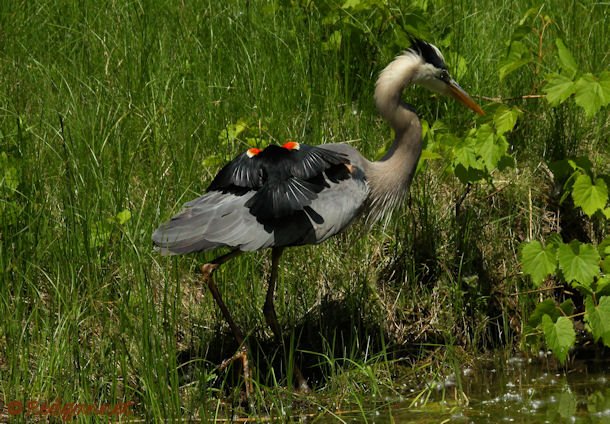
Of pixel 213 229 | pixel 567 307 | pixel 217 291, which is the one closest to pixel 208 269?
pixel 217 291

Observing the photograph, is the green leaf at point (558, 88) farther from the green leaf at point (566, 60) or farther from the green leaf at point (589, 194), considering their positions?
the green leaf at point (589, 194)

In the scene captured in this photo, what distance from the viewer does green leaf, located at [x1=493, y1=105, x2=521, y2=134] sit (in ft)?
15.6

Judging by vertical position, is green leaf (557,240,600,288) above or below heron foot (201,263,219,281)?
below

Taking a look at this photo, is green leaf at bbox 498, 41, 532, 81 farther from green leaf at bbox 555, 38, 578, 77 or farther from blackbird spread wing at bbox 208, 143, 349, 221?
blackbird spread wing at bbox 208, 143, 349, 221

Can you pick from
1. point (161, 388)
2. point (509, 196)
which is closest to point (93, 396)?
point (161, 388)

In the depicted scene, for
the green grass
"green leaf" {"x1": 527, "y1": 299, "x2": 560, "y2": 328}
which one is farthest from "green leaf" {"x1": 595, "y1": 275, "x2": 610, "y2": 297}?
the green grass

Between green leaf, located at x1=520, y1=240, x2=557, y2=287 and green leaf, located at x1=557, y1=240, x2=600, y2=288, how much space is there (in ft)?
0.15

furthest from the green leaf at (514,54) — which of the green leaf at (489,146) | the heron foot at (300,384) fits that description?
the heron foot at (300,384)

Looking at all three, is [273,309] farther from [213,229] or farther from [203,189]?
[203,189]

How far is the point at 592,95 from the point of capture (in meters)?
4.57

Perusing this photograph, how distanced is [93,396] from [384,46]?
9.28 ft

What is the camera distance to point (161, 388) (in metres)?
3.67

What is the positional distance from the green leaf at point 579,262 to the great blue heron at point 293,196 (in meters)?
0.84

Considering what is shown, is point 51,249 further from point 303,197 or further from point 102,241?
point 303,197
